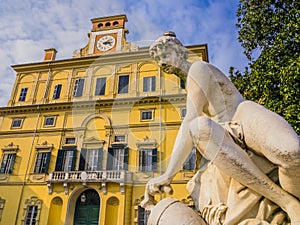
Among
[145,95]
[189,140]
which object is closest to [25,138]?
[145,95]

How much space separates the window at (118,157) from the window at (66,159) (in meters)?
2.31

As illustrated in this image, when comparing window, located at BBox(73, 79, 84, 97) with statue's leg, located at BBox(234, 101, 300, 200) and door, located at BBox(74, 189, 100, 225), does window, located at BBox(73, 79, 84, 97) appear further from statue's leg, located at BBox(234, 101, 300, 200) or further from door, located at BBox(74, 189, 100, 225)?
statue's leg, located at BBox(234, 101, 300, 200)

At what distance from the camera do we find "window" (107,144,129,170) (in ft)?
57.9

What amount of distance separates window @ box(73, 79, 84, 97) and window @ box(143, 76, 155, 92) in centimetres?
457

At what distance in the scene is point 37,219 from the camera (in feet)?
56.4

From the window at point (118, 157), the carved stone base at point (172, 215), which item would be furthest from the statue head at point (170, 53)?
the window at point (118, 157)

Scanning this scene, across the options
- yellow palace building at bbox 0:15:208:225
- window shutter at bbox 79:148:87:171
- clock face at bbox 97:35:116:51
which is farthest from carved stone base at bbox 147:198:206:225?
clock face at bbox 97:35:116:51

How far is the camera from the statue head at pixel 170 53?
6.79ft

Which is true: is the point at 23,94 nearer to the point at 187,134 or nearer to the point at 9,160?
the point at 9,160

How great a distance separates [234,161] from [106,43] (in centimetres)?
2169

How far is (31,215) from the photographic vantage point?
690 inches

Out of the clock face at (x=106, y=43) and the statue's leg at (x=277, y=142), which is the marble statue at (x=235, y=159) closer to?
the statue's leg at (x=277, y=142)

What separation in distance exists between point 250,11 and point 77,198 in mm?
14168

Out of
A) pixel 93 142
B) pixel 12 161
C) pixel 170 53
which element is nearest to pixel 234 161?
pixel 170 53
